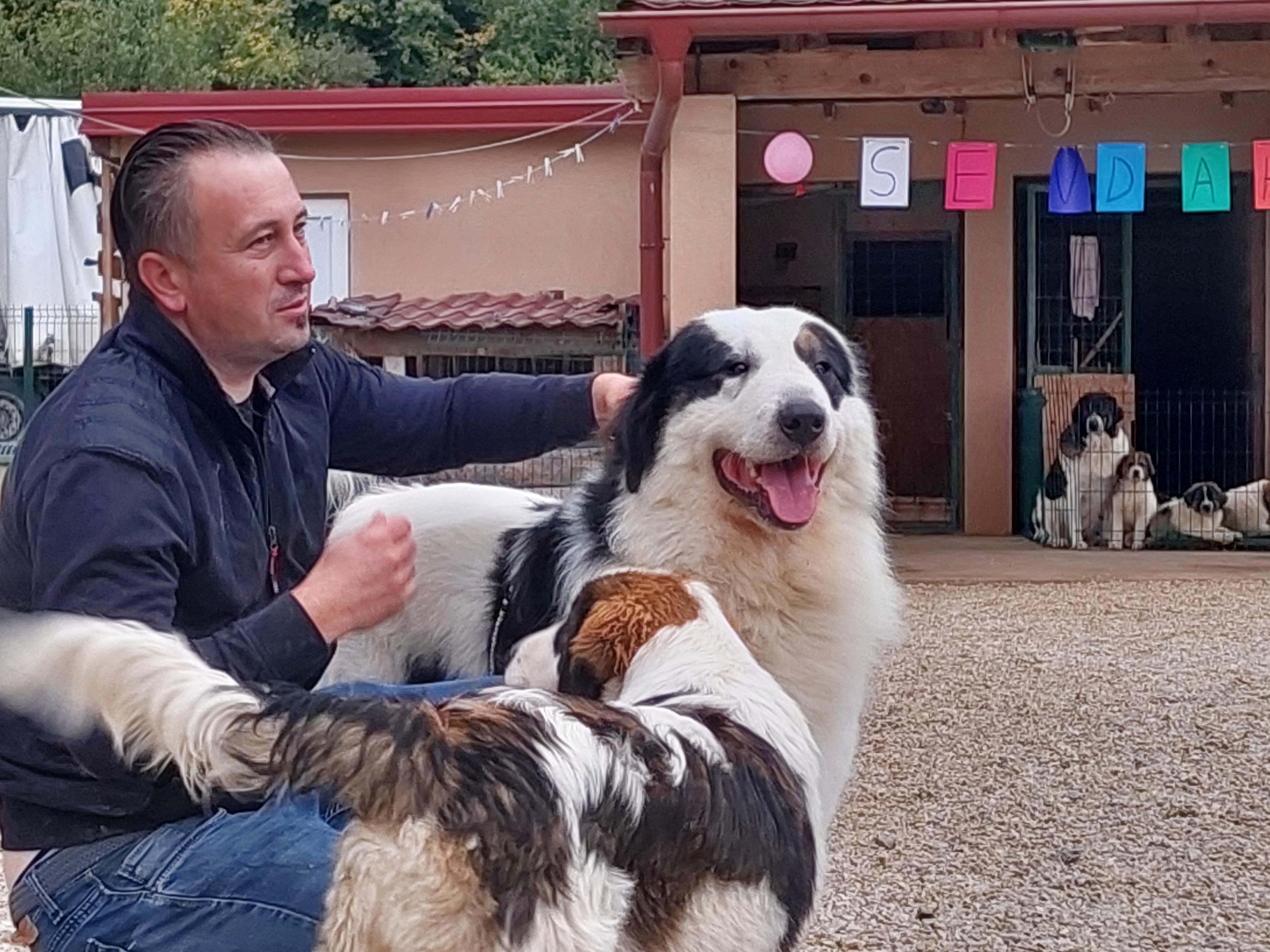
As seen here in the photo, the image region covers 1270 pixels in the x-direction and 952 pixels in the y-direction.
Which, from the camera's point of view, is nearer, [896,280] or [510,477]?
[510,477]

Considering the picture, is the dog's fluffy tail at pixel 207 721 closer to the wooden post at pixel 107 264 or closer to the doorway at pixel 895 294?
the doorway at pixel 895 294

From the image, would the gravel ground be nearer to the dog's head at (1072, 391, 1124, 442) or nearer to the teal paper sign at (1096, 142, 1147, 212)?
the dog's head at (1072, 391, 1124, 442)

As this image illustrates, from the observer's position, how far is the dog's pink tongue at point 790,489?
349cm

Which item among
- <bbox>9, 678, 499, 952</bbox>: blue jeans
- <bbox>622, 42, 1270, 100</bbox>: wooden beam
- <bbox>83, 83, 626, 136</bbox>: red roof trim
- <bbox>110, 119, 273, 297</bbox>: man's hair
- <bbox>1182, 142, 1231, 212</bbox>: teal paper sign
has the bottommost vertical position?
<bbox>9, 678, 499, 952</bbox>: blue jeans

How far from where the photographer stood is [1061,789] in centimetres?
583

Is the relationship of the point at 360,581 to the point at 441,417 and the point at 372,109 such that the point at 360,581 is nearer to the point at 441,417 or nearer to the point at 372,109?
the point at 441,417

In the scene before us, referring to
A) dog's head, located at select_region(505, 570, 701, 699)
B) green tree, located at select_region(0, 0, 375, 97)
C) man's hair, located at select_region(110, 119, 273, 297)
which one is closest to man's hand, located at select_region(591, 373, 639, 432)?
dog's head, located at select_region(505, 570, 701, 699)

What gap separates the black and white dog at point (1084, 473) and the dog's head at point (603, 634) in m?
9.15

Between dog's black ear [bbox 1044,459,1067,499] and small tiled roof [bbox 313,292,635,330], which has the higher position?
small tiled roof [bbox 313,292,635,330]

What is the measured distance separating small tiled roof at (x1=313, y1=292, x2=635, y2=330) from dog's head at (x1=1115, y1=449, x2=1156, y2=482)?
12.0 ft

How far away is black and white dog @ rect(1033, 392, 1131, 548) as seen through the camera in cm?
1162

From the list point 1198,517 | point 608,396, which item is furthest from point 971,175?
point 608,396

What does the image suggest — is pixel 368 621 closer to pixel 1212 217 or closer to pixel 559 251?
pixel 559 251

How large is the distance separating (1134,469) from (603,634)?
372 inches
